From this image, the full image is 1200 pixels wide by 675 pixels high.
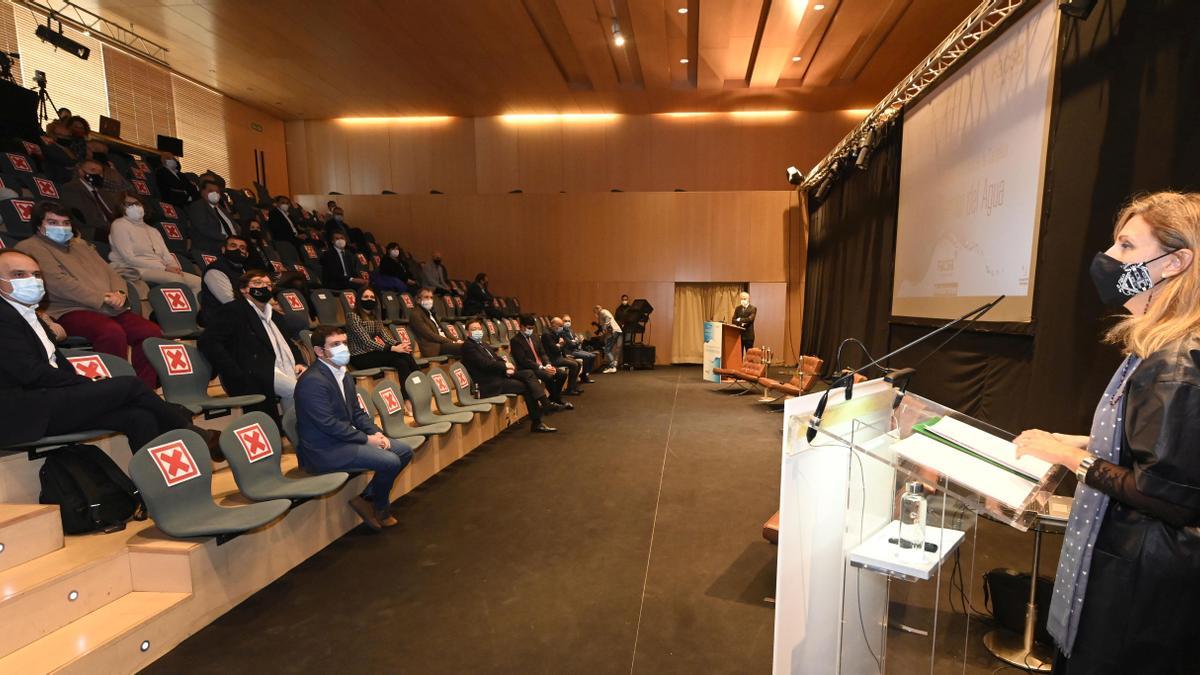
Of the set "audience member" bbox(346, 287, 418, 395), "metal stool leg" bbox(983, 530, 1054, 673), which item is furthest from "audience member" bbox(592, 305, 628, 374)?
"metal stool leg" bbox(983, 530, 1054, 673)

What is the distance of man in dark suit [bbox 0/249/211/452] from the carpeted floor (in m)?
1.05

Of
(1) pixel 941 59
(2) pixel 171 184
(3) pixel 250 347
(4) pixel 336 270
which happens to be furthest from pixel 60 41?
(1) pixel 941 59

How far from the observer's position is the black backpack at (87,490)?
87.0 inches

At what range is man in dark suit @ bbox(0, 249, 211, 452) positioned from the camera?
214cm

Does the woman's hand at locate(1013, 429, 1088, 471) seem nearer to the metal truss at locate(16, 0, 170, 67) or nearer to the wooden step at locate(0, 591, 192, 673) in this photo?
the wooden step at locate(0, 591, 192, 673)

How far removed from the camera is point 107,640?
185 centimetres

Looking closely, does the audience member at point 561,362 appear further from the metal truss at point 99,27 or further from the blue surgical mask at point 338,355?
the metal truss at point 99,27

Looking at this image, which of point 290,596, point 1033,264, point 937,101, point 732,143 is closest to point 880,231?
point 937,101

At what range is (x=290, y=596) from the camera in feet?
8.15

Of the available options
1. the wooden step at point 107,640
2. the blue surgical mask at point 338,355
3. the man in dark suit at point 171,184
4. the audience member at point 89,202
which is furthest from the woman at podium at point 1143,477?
the man in dark suit at point 171,184

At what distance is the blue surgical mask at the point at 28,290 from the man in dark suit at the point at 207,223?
3.81 metres

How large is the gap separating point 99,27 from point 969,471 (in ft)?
42.6

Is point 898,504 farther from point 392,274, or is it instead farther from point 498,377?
point 392,274

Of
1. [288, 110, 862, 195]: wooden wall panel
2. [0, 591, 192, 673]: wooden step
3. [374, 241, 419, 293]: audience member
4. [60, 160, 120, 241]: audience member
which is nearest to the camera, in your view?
[0, 591, 192, 673]: wooden step
